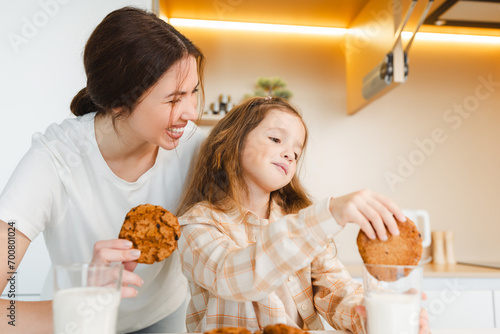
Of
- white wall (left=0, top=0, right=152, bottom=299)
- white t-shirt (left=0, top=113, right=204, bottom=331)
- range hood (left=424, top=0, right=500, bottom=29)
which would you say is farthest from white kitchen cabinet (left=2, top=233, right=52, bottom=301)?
range hood (left=424, top=0, right=500, bottom=29)

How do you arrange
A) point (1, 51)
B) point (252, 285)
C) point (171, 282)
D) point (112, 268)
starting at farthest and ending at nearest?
point (1, 51) → point (171, 282) → point (252, 285) → point (112, 268)

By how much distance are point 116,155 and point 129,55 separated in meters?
0.29

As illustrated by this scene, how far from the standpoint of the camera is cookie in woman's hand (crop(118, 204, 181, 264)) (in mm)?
799

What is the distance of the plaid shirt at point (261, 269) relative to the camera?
2.52 ft

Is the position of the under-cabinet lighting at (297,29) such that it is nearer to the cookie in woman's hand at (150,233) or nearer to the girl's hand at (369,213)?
the cookie in woman's hand at (150,233)

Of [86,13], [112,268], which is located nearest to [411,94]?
[86,13]

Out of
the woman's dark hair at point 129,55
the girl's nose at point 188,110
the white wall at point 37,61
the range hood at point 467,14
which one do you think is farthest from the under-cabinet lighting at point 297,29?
the girl's nose at point 188,110

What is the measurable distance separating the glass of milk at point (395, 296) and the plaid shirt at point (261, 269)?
0.36 feet

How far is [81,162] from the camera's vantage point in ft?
3.92

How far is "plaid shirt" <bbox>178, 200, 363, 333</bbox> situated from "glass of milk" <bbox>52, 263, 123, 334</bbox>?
27cm

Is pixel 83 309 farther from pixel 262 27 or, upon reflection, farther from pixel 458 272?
pixel 262 27

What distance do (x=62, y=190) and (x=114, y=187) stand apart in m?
0.13

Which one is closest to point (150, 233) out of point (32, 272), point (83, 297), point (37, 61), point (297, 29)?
point (83, 297)

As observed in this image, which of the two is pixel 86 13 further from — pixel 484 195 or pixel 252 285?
pixel 484 195
